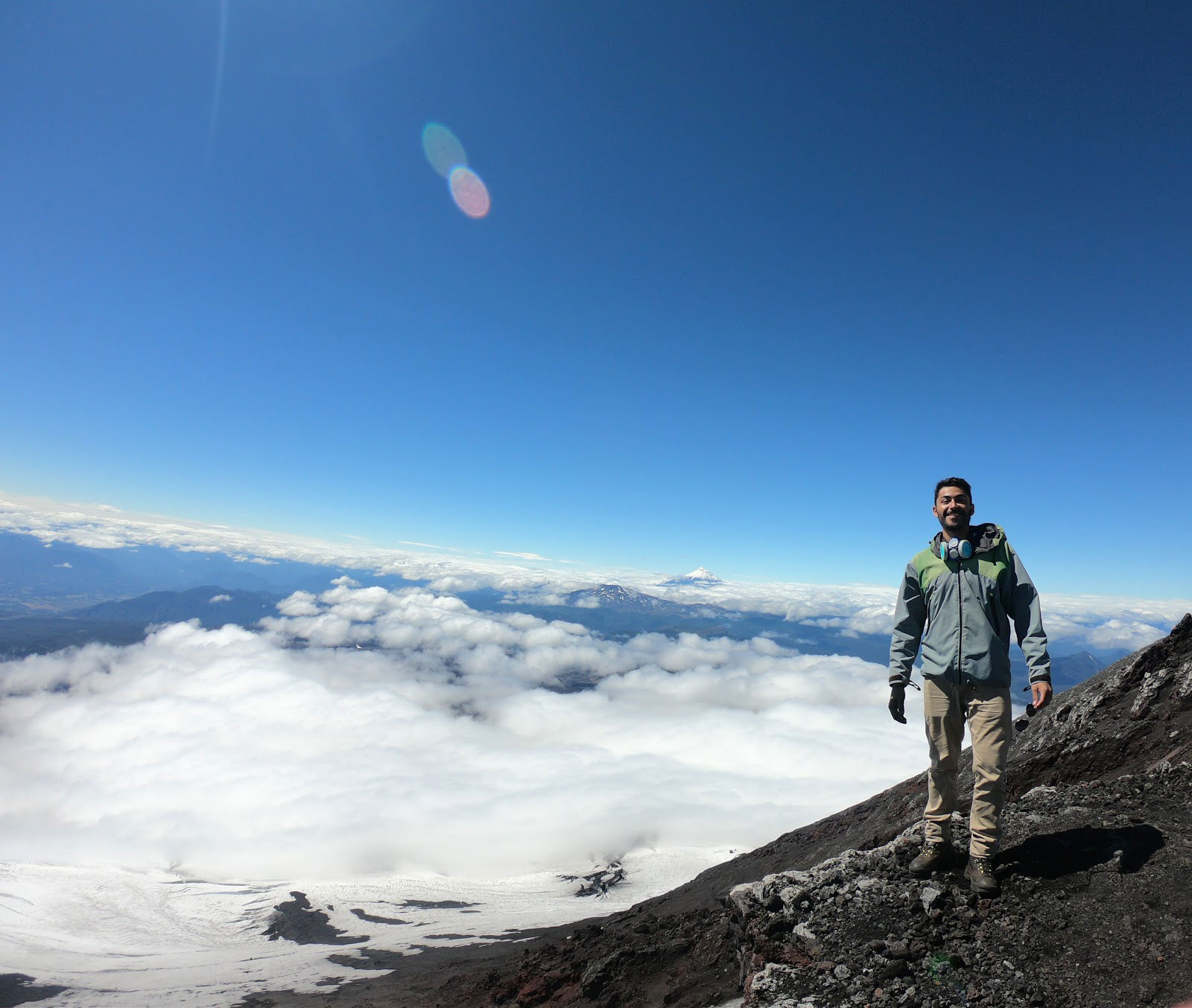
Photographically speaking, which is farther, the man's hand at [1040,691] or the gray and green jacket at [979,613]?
the gray and green jacket at [979,613]

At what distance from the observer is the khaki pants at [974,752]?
5844mm

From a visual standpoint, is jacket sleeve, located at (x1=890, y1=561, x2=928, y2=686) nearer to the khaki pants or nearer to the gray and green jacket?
the gray and green jacket

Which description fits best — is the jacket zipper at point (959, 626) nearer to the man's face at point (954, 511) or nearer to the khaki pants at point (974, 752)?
the khaki pants at point (974, 752)

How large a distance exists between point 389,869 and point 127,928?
241 ft

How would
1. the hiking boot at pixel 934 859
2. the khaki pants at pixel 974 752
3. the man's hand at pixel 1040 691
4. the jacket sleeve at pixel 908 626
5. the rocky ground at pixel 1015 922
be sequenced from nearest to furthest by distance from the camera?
the rocky ground at pixel 1015 922, the man's hand at pixel 1040 691, the khaki pants at pixel 974 752, the hiking boot at pixel 934 859, the jacket sleeve at pixel 908 626

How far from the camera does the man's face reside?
21.3 feet

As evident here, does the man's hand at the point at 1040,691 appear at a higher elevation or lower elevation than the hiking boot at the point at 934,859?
higher

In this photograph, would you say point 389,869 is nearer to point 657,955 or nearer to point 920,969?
point 657,955

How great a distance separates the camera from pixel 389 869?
172 m

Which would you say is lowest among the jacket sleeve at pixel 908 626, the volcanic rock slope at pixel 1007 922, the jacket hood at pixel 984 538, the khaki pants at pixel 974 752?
the volcanic rock slope at pixel 1007 922

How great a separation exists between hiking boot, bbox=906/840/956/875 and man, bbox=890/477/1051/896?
0.04ft

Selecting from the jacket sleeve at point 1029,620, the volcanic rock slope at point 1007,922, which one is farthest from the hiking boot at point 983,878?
the jacket sleeve at point 1029,620

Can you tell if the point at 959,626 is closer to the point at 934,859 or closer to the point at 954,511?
the point at 954,511

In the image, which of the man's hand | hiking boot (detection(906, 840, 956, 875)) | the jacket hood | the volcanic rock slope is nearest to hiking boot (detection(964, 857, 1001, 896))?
the volcanic rock slope
